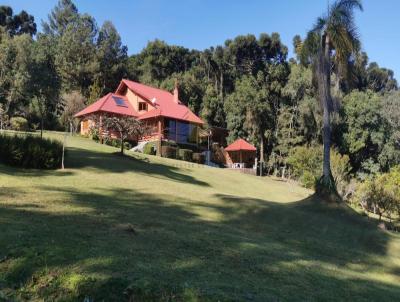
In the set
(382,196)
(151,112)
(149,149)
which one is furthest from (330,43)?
(151,112)

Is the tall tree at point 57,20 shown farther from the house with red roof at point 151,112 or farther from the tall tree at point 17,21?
the house with red roof at point 151,112

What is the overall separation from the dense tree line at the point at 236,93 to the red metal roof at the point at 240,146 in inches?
67.1

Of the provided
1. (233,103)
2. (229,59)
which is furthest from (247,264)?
(229,59)

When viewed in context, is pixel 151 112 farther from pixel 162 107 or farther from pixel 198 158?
pixel 198 158

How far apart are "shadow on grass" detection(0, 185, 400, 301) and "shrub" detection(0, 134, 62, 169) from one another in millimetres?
5519

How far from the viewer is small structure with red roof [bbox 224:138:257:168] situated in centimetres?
4818

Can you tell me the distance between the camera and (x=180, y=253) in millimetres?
8984

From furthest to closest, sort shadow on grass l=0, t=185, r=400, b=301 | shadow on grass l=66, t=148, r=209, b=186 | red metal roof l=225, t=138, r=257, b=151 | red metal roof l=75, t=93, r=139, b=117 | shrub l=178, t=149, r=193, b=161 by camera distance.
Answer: red metal roof l=225, t=138, r=257, b=151, red metal roof l=75, t=93, r=139, b=117, shrub l=178, t=149, r=193, b=161, shadow on grass l=66, t=148, r=209, b=186, shadow on grass l=0, t=185, r=400, b=301

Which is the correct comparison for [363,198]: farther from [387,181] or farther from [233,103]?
[233,103]

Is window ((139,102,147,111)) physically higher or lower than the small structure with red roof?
higher

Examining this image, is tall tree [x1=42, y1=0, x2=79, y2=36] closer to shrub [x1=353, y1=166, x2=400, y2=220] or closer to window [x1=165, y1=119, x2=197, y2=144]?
window [x1=165, y1=119, x2=197, y2=144]

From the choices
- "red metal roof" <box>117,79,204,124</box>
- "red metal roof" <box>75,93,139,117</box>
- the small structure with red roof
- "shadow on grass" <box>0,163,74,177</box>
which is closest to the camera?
"shadow on grass" <box>0,163,74,177</box>

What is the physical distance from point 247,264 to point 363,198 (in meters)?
24.4

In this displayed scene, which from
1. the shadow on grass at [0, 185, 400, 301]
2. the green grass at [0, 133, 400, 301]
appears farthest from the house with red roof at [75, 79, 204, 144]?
the shadow on grass at [0, 185, 400, 301]
